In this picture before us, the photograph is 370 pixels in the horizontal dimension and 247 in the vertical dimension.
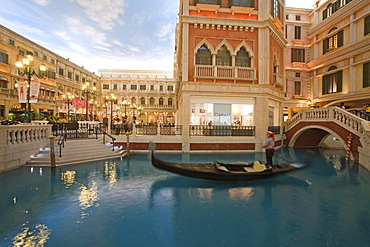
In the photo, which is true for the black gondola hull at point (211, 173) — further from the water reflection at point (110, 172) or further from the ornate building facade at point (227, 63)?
the ornate building facade at point (227, 63)

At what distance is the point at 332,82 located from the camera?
1839 centimetres

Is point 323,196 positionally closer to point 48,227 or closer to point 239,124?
point 48,227

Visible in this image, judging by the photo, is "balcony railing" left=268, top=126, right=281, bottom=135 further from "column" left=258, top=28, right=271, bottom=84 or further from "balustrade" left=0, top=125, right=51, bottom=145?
"balustrade" left=0, top=125, right=51, bottom=145

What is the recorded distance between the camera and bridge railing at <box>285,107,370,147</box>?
368 inches

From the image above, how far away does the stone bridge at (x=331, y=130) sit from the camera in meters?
9.46

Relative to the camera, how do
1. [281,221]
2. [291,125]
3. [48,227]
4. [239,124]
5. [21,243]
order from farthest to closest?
[291,125], [239,124], [281,221], [48,227], [21,243]

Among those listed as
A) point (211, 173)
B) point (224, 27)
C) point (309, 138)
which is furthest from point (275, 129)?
point (211, 173)

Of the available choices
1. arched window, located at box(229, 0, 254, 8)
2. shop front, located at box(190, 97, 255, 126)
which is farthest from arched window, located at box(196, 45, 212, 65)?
arched window, located at box(229, 0, 254, 8)

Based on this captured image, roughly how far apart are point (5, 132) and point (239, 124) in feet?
42.9

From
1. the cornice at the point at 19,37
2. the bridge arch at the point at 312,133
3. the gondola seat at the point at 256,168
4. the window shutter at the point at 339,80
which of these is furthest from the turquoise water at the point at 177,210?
the cornice at the point at 19,37

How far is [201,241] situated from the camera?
369 centimetres

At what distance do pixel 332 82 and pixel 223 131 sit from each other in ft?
43.7

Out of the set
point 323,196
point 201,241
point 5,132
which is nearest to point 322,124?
point 323,196

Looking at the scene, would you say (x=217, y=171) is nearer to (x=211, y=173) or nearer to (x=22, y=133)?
(x=211, y=173)
